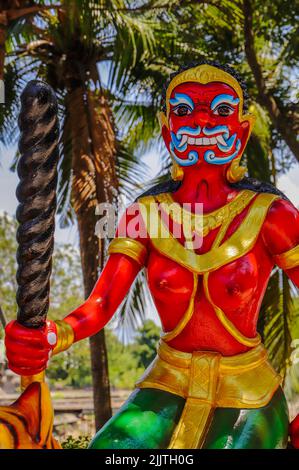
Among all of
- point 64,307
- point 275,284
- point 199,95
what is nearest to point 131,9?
point 275,284

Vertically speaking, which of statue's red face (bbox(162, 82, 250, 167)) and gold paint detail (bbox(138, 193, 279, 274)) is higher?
statue's red face (bbox(162, 82, 250, 167))

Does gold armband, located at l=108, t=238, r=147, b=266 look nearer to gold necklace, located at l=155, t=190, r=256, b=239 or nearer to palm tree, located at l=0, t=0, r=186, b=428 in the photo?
gold necklace, located at l=155, t=190, r=256, b=239

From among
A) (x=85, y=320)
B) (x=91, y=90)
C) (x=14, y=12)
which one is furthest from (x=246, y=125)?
(x=91, y=90)

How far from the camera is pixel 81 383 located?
101 feet

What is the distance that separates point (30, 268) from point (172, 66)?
A: 20.0ft

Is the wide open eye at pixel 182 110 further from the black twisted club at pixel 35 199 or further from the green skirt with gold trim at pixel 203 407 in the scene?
the green skirt with gold trim at pixel 203 407

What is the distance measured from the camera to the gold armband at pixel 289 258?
300cm

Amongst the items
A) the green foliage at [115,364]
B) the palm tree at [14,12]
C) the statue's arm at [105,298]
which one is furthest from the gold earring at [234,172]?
the green foliage at [115,364]

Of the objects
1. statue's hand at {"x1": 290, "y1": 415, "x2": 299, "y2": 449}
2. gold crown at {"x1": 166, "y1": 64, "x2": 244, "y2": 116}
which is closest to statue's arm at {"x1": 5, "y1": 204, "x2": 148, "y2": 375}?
gold crown at {"x1": 166, "y1": 64, "x2": 244, "y2": 116}

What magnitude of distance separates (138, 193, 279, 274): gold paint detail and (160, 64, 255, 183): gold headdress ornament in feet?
0.60

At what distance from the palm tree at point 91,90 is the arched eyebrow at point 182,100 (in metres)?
3.54

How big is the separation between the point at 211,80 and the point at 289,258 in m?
0.84

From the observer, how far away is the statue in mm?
2721
